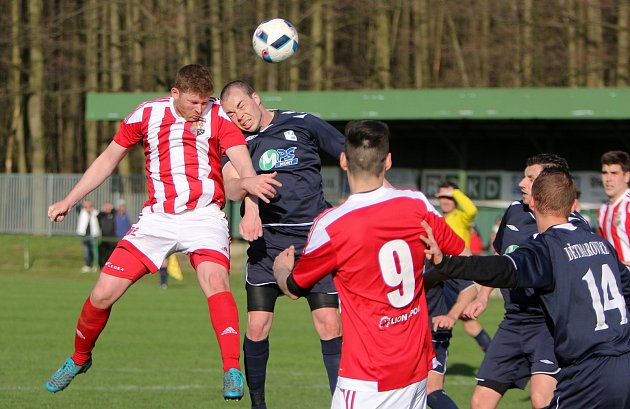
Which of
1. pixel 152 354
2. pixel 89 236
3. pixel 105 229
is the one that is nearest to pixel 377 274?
pixel 152 354

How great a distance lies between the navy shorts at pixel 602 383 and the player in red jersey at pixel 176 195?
242 centimetres

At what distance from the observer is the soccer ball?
27.2 ft

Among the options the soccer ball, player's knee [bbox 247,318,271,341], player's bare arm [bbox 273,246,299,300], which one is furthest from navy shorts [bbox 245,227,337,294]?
player's bare arm [bbox 273,246,299,300]

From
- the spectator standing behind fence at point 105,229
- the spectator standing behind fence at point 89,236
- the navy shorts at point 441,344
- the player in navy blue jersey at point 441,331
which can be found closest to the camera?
the player in navy blue jersey at point 441,331

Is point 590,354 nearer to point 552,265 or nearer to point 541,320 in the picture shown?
point 552,265

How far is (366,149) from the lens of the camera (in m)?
5.21

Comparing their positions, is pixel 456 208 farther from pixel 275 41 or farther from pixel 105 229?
pixel 105 229

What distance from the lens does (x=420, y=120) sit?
28.3 m

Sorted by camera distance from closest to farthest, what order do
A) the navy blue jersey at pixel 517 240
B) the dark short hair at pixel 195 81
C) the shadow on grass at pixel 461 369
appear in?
1. the dark short hair at pixel 195 81
2. the navy blue jersey at pixel 517 240
3. the shadow on grass at pixel 461 369

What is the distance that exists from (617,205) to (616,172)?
1.06 ft

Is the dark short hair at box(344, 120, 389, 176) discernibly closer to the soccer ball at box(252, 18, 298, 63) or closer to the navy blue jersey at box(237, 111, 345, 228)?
the navy blue jersey at box(237, 111, 345, 228)

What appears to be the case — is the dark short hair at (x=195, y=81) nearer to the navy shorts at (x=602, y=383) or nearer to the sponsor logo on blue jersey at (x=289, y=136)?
the sponsor logo on blue jersey at (x=289, y=136)

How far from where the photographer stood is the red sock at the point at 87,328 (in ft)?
23.7

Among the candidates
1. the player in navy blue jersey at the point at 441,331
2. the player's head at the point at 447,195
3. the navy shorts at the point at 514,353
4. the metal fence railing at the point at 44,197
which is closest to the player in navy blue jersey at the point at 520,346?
the navy shorts at the point at 514,353
